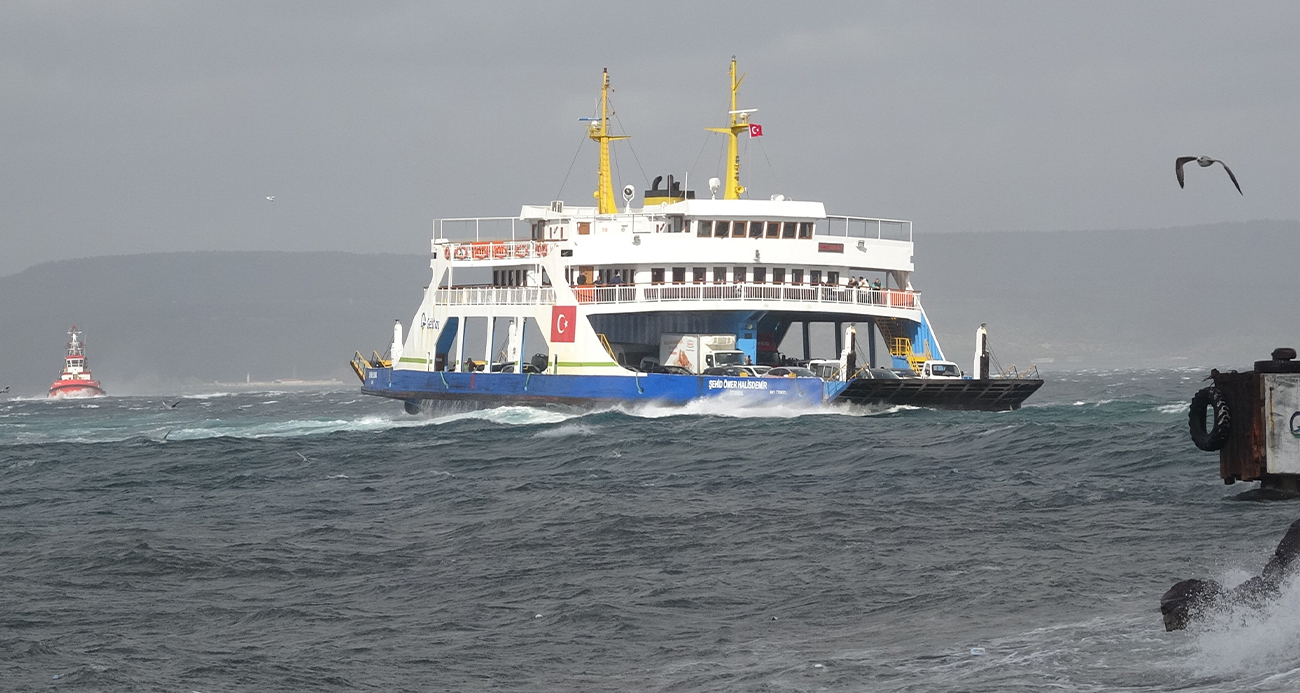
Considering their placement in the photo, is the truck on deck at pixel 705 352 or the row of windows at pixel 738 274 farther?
the row of windows at pixel 738 274

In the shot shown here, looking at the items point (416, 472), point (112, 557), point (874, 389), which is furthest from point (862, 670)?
point (874, 389)

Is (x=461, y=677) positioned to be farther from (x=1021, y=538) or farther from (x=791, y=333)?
(x=791, y=333)

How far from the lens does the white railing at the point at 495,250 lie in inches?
1962

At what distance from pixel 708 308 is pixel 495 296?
9557 millimetres

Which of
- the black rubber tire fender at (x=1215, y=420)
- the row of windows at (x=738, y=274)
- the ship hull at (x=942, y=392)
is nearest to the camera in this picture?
the black rubber tire fender at (x=1215, y=420)

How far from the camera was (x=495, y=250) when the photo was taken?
52344 millimetres

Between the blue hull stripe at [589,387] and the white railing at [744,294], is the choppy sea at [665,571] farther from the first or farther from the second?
the white railing at [744,294]


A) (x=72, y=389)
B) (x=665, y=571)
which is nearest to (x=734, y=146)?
(x=665, y=571)

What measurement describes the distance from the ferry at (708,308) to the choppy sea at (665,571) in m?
9.62

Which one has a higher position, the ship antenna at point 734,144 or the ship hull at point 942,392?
the ship antenna at point 734,144

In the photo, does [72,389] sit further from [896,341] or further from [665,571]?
[665,571]

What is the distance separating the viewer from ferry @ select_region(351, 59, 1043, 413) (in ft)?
140

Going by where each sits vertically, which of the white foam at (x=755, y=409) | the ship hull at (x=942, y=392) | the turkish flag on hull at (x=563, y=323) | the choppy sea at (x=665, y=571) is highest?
the turkish flag on hull at (x=563, y=323)

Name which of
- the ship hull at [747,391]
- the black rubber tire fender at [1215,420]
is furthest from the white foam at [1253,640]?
the ship hull at [747,391]
